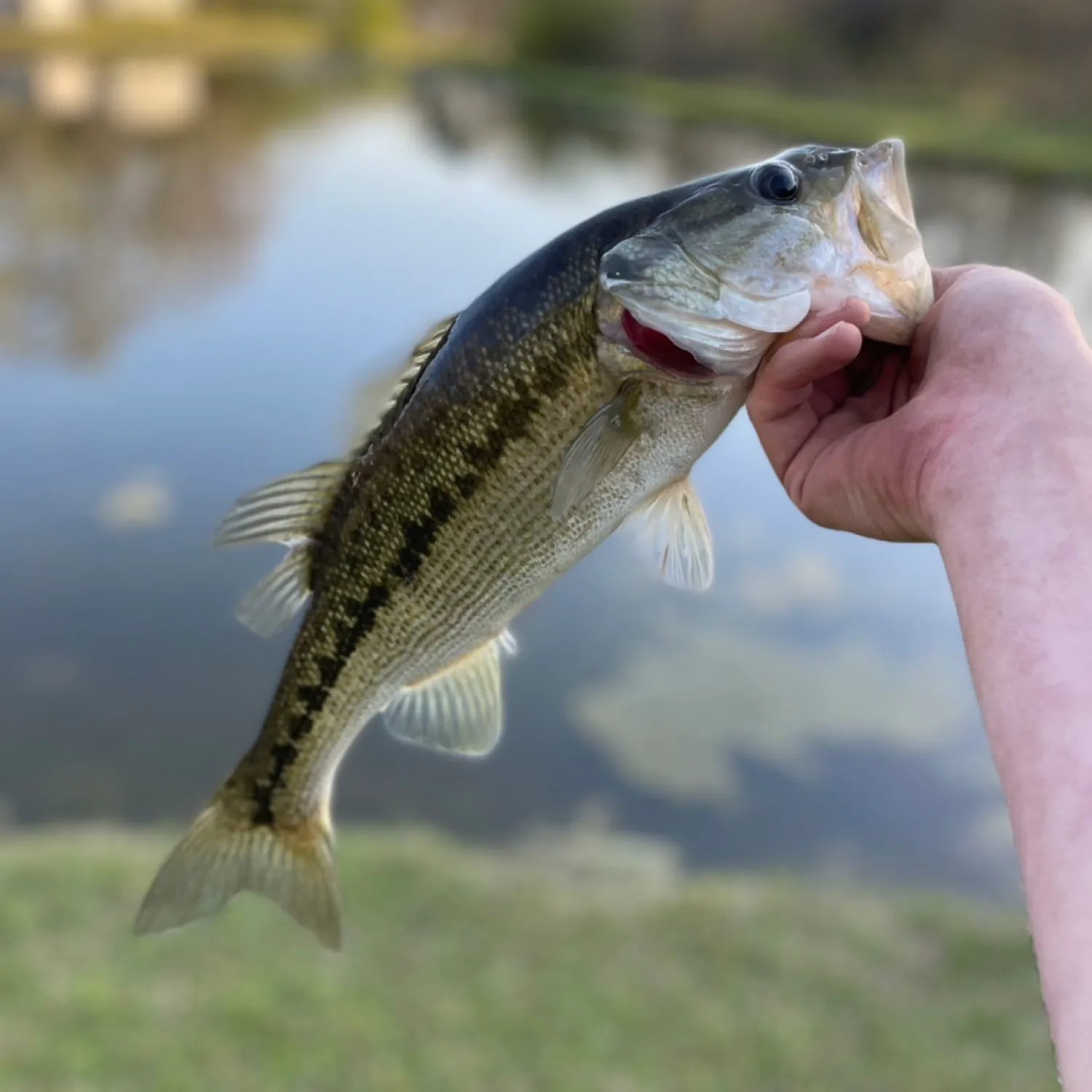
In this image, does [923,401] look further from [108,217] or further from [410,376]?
[108,217]

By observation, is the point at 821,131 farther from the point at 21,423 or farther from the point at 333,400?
the point at 21,423

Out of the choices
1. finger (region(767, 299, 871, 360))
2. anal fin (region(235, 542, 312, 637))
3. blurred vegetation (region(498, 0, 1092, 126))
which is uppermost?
blurred vegetation (region(498, 0, 1092, 126))

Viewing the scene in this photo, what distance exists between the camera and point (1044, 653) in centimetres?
132

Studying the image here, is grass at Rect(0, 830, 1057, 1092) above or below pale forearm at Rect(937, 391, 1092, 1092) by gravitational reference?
below

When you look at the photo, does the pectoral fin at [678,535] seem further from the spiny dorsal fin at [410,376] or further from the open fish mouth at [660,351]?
the spiny dorsal fin at [410,376]

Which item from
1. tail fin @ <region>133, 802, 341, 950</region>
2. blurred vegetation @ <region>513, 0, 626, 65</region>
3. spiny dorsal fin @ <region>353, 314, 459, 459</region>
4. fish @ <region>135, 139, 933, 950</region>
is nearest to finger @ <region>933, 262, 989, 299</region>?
fish @ <region>135, 139, 933, 950</region>

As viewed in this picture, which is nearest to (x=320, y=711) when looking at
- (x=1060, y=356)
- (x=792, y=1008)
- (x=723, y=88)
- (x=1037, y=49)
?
(x=1060, y=356)

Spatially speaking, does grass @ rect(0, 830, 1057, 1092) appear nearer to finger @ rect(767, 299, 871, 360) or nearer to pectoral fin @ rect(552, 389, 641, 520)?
pectoral fin @ rect(552, 389, 641, 520)

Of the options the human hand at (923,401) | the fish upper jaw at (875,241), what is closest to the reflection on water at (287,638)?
the human hand at (923,401)

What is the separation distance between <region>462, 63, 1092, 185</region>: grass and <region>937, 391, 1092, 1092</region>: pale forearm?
15184 millimetres

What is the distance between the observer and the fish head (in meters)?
1.59

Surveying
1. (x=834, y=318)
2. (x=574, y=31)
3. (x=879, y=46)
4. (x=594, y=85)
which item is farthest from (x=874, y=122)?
(x=574, y=31)

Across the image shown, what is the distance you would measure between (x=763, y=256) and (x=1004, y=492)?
1.60ft

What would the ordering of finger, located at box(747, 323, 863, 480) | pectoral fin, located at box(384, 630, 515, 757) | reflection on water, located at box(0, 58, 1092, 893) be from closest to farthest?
1. finger, located at box(747, 323, 863, 480)
2. pectoral fin, located at box(384, 630, 515, 757)
3. reflection on water, located at box(0, 58, 1092, 893)
